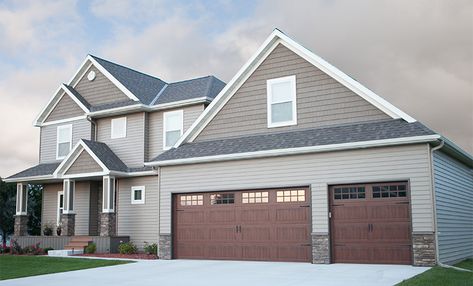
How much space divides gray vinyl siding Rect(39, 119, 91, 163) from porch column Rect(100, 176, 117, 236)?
13.5 ft

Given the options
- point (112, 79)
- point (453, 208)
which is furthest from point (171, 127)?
point (453, 208)

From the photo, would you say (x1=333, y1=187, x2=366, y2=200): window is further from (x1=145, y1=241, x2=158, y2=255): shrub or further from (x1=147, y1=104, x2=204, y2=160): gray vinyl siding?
(x1=147, y1=104, x2=204, y2=160): gray vinyl siding

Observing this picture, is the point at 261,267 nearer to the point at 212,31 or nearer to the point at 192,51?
the point at 212,31

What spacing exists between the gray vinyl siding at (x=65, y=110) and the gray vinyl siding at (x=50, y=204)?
340cm

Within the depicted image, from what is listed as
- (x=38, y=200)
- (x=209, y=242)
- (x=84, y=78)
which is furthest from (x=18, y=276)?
(x=38, y=200)

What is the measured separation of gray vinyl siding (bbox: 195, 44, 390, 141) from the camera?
16922 mm

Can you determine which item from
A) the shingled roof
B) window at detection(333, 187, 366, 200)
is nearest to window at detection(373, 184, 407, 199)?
window at detection(333, 187, 366, 200)

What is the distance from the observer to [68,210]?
75.3 feet

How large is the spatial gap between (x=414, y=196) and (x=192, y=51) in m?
14.8

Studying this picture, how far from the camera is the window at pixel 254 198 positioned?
17.4 metres

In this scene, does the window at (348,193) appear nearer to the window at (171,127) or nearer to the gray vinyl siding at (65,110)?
the window at (171,127)

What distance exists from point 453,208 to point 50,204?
61.3 ft

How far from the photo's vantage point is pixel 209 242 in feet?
60.3

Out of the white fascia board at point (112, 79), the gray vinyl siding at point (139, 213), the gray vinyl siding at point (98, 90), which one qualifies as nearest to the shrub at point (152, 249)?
the gray vinyl siding at point (139, 213)
